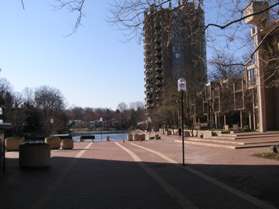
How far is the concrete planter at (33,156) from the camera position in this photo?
2058 centimetres

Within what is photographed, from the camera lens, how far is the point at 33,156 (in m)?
20.6

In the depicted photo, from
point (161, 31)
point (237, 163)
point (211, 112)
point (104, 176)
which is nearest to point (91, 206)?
point (104, 176)

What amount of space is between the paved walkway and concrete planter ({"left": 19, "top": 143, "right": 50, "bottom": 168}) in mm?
437

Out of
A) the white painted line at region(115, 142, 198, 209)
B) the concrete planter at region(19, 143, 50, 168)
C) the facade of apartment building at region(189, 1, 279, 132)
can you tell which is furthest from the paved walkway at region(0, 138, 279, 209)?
the facade of apartment building at region(189, 1, 279, 132)

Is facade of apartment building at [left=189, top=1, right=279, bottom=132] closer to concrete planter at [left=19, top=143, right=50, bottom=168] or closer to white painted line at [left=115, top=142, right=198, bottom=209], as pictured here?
white painted line at [left=115, top=142, right=198, bottom=209]

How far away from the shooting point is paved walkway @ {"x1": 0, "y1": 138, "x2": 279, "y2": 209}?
11.5 metres

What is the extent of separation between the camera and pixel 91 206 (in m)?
11.2

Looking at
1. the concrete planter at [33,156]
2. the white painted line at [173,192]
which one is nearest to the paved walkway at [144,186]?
the white painted line at [173,192]

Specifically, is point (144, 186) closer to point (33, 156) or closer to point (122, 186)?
point (122, 186)

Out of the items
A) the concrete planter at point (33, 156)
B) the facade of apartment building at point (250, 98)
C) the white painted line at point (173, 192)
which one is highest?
the facade of apartment building at point (250, 98)

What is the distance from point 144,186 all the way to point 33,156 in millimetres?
7308

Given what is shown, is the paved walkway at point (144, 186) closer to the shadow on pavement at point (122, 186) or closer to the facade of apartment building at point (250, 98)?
the shadow on pavement at point (122, 186)

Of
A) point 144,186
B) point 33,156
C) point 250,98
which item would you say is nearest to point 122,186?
point 144,186

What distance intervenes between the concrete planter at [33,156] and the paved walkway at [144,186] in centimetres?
44
